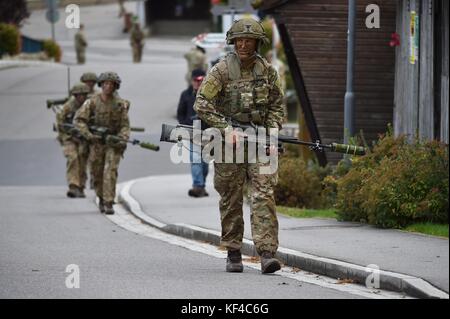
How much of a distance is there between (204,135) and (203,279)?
137cm

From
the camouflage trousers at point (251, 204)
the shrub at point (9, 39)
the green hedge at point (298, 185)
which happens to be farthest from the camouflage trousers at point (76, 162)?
the shrub at point (9, 39)

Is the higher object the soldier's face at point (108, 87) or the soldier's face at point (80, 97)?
the soldier's face at point (108, 87)

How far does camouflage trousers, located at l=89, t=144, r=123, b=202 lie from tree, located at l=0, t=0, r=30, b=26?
2959cm

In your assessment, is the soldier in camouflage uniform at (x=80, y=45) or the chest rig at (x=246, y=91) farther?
the soldier in camouflage uniform at (x=80, y=45)

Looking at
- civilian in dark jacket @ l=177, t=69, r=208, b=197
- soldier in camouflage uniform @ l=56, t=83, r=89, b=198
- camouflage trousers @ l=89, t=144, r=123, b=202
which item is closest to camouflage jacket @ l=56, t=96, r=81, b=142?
soldier in camouflage uniform @ l=56, t=83, r=89, b=198

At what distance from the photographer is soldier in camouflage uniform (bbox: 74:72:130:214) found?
60.7 ft

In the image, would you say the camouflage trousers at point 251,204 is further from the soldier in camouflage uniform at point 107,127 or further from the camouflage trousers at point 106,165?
the camouflage trousers at point 106,165

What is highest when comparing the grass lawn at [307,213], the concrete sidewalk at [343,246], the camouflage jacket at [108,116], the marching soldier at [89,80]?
the marching soldier at [89,80]

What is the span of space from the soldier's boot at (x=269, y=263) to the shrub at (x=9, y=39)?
3468cm

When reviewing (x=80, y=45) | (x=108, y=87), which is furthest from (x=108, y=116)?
(x=80, y=45)

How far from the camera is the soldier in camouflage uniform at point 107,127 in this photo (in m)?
18.5

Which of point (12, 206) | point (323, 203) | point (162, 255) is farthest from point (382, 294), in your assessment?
point (12, 206)

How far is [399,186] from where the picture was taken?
46.5 feet
